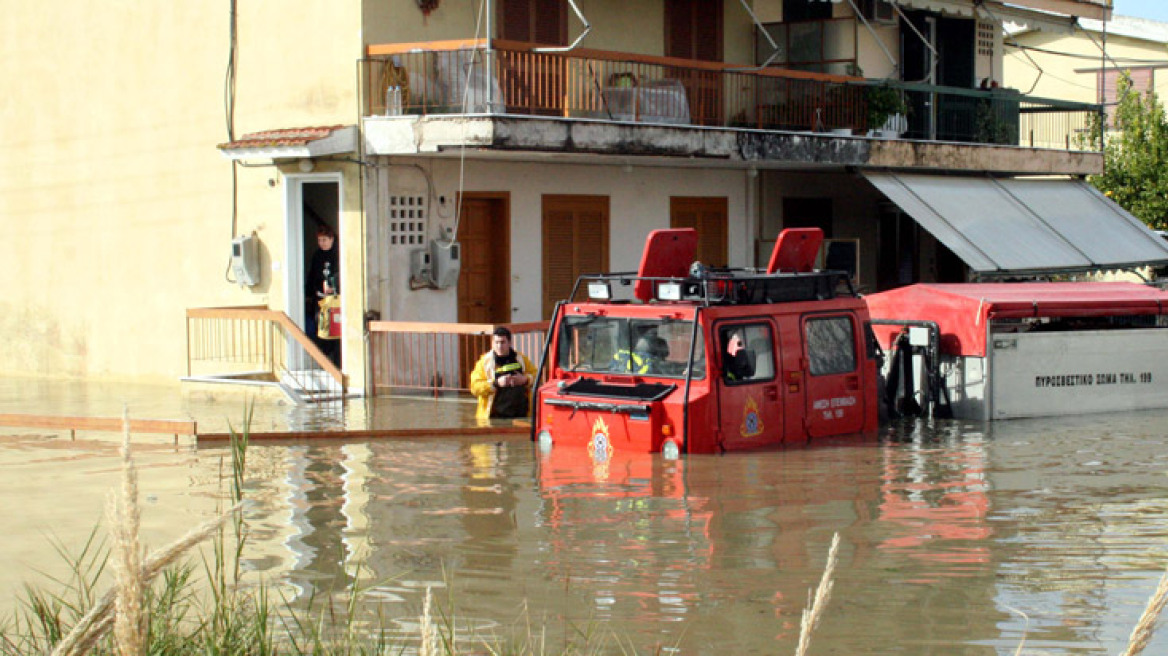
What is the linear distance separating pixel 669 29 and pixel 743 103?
1697 millimetres

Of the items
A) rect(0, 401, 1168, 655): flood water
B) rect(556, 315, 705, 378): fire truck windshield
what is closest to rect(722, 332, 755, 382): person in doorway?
rect(556, 315, 705, 378): fire truck windshield

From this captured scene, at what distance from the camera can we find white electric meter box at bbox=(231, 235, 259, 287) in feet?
66.9

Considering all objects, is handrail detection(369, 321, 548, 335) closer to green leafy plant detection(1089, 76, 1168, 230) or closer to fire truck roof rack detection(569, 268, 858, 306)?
fire truck roof rack detection(569, 268, 858, 306)

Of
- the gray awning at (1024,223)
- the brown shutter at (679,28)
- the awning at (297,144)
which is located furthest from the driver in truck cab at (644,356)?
the brown shutter at (679,28)

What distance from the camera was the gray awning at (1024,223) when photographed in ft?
78.2

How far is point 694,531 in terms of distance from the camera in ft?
35.3

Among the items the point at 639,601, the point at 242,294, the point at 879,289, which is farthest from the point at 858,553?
the point at 879,289

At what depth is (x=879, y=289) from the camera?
27469 mm

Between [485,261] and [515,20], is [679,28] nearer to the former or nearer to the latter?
[515,20]

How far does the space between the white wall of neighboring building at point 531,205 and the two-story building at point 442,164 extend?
40 mm

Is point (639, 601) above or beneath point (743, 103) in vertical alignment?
beneath

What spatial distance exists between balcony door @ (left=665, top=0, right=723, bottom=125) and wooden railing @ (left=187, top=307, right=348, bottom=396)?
6933 mm

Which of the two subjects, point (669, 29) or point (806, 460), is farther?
point (669, 29)

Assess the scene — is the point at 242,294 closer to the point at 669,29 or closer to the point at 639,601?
the point at 669,29
